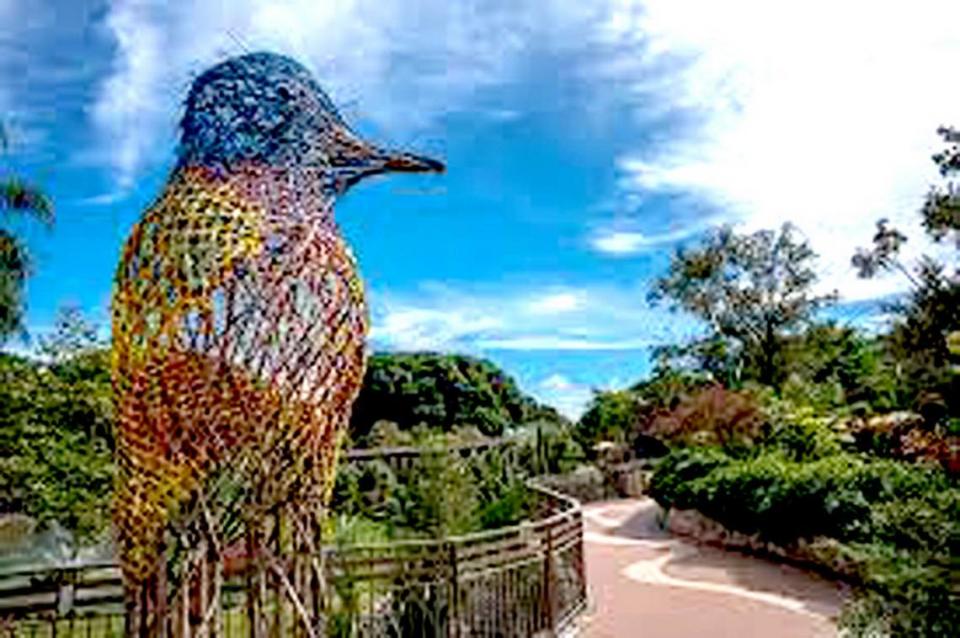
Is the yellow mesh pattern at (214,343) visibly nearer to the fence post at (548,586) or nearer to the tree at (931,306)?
the fence post at (548,586)

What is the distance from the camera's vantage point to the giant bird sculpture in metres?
5.45

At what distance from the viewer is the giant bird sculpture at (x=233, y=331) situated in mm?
5445

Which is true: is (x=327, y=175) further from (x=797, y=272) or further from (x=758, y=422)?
(x=797, y=272)

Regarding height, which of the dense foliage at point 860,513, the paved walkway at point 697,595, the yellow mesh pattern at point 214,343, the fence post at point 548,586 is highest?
the yellow mesh pattern at point 214,343

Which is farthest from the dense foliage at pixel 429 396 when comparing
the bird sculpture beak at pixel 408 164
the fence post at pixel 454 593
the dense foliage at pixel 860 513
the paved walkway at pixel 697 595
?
the bird sculpture beak at pixel 408 164

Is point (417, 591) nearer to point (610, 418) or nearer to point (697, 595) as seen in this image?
point (697, 595)

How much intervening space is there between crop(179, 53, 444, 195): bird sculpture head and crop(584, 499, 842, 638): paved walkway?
5984mm

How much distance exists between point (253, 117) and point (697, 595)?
860cm

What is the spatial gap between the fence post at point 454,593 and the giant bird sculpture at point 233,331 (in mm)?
2110

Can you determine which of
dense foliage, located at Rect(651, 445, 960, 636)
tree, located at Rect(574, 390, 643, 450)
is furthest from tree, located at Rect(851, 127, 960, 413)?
tree, located at Rect(574, 390, 643, 450)

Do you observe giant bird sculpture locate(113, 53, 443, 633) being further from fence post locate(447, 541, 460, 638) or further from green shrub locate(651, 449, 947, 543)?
green shrub locate(651, 449, 947, 543)

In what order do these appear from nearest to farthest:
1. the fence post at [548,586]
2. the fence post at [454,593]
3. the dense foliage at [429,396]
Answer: the fence post at [454,593]
the fence post at [548,586]
the dense foliage at [429,396]

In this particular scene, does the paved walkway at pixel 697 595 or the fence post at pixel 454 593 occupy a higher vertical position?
the fence post at pixel 454 593

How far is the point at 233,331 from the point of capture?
5426 mm
